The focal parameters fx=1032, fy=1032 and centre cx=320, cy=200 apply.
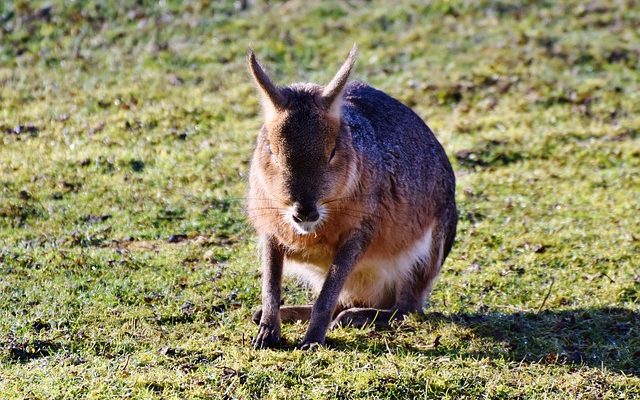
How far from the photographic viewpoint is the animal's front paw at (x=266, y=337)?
5.56 metres

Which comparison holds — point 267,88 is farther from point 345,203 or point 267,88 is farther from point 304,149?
point 345,203

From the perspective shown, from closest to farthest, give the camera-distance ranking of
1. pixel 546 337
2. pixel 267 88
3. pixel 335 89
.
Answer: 1. pixel 267 88
2. pixel 335 89
3. pixel 546 337

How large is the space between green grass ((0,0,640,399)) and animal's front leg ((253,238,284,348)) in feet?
0.42

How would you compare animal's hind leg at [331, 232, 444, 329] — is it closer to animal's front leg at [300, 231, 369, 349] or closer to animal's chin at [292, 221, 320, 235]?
animal's front leg at [300, 231, 369, 349]

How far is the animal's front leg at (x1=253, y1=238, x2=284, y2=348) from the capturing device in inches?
220

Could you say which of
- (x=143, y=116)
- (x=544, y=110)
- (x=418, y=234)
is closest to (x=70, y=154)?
(x=143, y=116)

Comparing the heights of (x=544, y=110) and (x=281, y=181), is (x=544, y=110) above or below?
below

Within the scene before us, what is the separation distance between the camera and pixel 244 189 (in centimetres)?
891

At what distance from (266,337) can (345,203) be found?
2.78 ft

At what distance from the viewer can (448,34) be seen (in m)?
13.1

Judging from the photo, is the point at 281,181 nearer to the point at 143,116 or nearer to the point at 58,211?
the point at 58,211

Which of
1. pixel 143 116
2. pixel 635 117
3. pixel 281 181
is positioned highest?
pixel 281 181

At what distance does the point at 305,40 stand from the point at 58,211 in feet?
17.8

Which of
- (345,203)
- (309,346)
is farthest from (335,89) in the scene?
(309,346)
